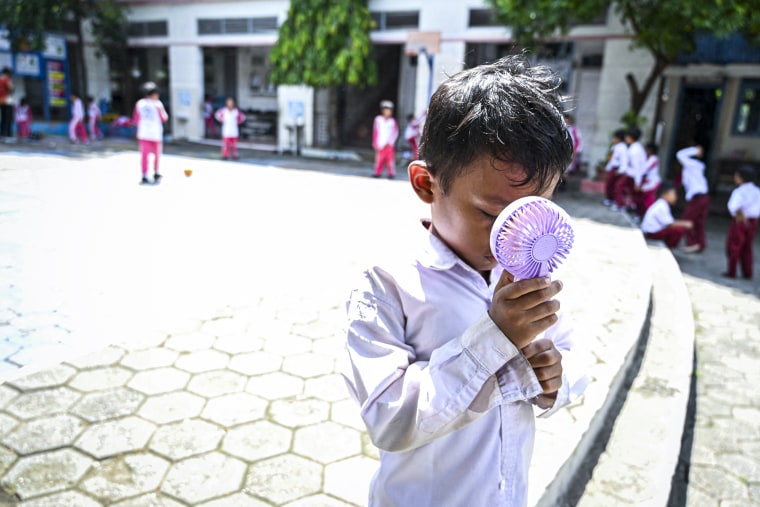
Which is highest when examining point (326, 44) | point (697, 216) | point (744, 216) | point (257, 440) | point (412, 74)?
point (326, 44)

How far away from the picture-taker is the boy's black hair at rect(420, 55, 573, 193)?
3.15 ft

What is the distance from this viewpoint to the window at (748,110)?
1239cm

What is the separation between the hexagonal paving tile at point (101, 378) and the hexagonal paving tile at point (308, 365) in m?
0.87

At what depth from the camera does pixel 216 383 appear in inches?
116

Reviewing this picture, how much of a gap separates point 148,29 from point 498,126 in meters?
20.7

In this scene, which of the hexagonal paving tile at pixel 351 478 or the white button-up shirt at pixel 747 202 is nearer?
the hexagonal paving tile at pixel 351 478

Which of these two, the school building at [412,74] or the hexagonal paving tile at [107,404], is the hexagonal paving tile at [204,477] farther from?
the school building at [412,74]

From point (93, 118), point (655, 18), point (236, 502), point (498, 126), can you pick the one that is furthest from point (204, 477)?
point (93, 118)

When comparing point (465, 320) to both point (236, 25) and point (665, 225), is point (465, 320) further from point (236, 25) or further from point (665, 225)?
point (236, 25)

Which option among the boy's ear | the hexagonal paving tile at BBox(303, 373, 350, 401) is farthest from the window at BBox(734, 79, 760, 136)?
the boy's ear

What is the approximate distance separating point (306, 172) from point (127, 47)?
1099cm

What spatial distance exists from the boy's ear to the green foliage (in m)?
13.6

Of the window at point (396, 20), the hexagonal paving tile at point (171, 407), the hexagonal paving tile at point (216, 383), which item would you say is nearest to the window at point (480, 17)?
the window at point (396, 20)

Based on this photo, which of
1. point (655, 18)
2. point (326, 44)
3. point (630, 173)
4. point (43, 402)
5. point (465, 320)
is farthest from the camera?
point (326, 44)
